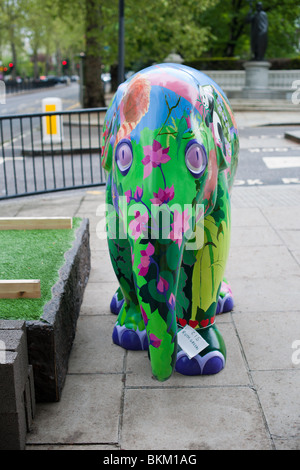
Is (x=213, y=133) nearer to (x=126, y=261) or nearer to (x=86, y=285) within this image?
(x=126, y=261)

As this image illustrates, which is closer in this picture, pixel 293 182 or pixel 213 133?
pixel 213 133

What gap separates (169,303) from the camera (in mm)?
2566

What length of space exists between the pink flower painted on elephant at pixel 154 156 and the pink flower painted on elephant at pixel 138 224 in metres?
0.18

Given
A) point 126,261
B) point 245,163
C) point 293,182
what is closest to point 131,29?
point 245,163

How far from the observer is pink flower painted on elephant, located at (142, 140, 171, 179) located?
2502mm

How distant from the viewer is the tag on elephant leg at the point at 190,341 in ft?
10.9

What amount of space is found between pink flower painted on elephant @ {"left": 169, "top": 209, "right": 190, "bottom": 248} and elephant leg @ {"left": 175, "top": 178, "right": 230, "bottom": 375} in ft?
2.02

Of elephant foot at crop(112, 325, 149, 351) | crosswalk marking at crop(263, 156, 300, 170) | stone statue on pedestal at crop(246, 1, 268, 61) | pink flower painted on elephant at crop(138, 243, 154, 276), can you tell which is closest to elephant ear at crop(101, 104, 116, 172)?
pink flower painted on elephant at crop(138, 243, 154, 276)

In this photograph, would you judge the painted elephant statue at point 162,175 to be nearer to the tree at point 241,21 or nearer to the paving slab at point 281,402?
the paving slab at point 281,402

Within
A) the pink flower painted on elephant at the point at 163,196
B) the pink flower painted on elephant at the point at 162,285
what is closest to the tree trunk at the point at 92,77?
the pink flower painted on elephant at the point at 163,196

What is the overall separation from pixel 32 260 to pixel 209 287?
1582 millimetres

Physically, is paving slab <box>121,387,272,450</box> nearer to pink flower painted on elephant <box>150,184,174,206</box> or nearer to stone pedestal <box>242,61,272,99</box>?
pink flower painted on elephant <box>150,184,174,206</box>
